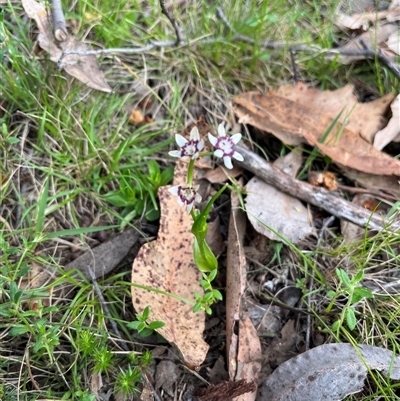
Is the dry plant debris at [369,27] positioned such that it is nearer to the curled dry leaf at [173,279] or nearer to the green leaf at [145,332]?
the curled dry leaf at [173,279]

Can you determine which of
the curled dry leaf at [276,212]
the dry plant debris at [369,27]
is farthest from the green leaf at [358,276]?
the dry plant debris at [369,27]

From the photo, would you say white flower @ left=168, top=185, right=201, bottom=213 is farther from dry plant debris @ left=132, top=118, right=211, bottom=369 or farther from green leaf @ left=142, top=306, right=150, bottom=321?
green leaf @ left=142, top=306, right=150, bottom=321

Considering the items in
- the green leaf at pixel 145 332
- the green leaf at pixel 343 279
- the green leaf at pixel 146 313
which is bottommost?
the green leaf at pixel 145 332

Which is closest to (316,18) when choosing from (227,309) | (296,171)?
(296,171)

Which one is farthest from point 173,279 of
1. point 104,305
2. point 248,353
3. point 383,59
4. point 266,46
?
point 383,59

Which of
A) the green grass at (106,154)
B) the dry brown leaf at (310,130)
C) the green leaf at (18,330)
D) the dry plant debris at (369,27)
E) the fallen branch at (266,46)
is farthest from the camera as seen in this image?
the dry plant debris at (369,27)

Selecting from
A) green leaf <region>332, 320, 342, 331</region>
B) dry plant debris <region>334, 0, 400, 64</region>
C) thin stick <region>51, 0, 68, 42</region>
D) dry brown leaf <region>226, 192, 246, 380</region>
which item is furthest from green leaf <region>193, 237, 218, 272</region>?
dry plant debris <region>334, 0, 400, 64</region>
